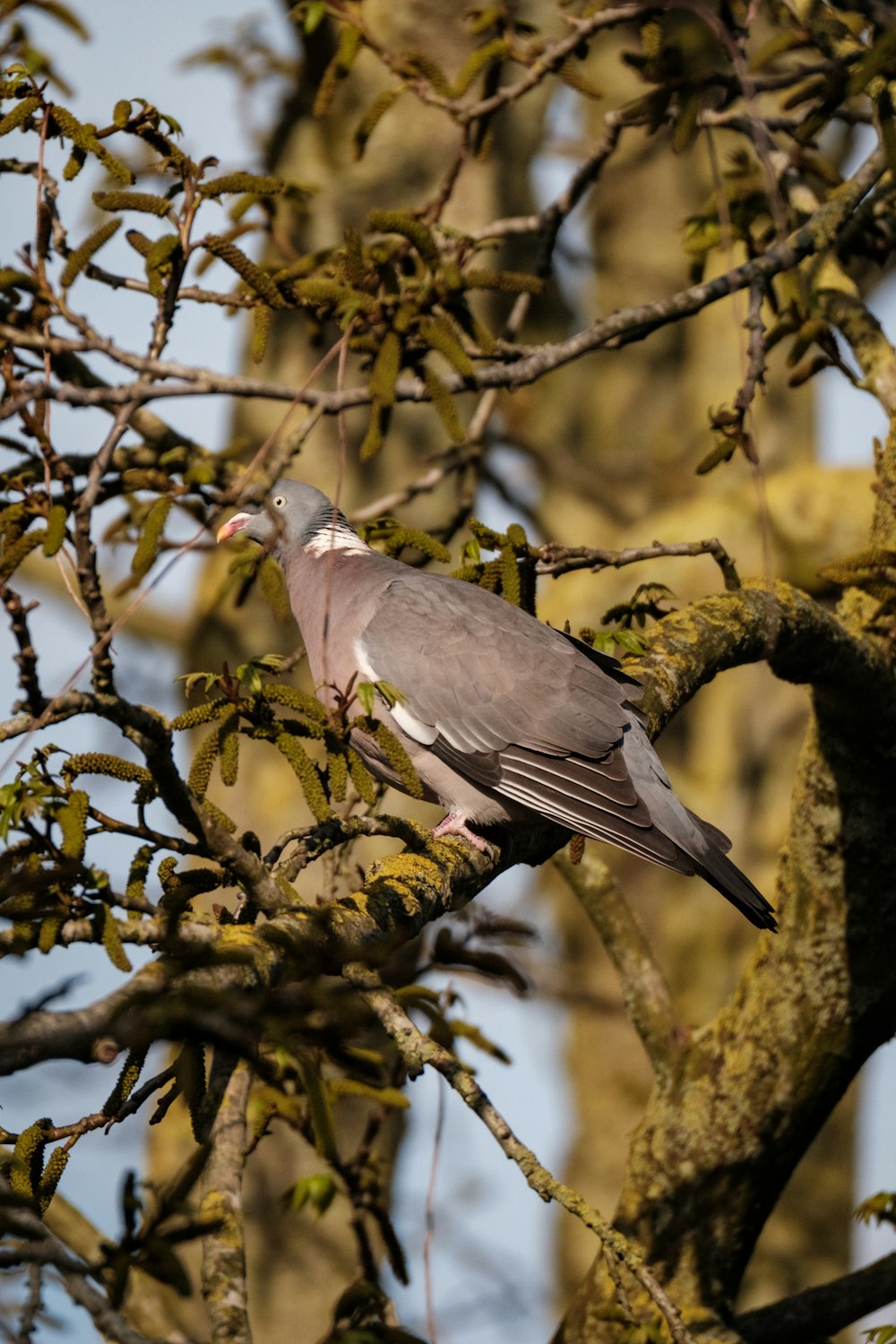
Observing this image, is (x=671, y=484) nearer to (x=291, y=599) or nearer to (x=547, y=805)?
(x=291, y=599)

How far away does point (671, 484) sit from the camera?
9.04m

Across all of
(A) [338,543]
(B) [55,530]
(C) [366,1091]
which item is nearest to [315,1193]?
(C) [366,1091]

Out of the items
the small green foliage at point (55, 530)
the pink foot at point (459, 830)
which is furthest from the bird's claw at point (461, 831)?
the small green foliage at point (55, 530)

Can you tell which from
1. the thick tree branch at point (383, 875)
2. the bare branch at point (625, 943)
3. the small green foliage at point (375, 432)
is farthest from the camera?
the bare branch at point (625, 943)

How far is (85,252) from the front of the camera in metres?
3.54

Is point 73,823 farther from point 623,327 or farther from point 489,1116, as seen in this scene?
point 623,327

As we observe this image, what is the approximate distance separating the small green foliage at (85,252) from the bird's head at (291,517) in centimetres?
138

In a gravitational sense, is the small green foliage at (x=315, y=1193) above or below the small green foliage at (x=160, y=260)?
below

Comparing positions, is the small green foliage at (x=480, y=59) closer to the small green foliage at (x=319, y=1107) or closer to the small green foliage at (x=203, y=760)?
the small green foliage at (x=203, y=760)

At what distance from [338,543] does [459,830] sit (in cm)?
119

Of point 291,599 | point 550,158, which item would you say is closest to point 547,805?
point 291,599

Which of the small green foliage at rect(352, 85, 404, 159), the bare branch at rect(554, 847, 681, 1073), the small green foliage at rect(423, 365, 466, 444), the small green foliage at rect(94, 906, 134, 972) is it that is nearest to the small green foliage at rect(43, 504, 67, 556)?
the small green foliage at rect(94, 906, 134, 972)

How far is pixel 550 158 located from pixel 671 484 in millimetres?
2236

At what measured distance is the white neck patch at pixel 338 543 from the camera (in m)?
4.63
